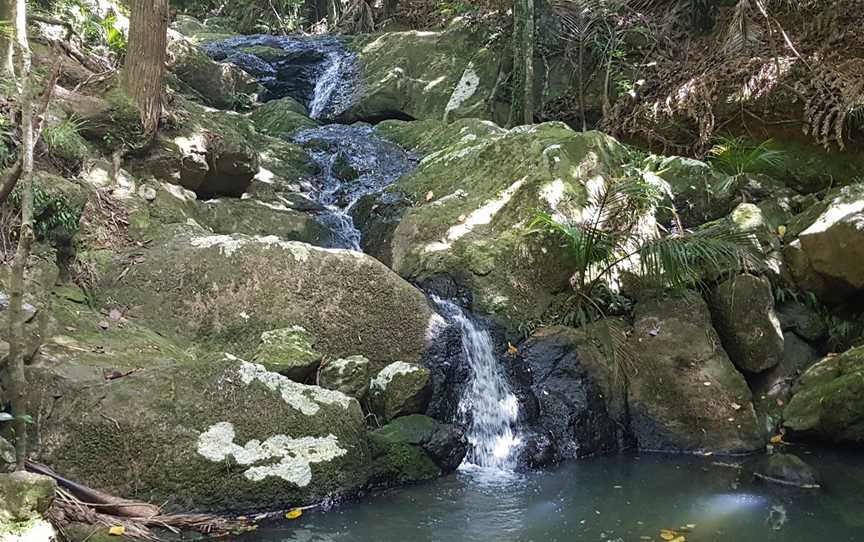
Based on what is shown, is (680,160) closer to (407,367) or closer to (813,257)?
(813,257)

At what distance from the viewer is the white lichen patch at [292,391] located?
4781 millimetres

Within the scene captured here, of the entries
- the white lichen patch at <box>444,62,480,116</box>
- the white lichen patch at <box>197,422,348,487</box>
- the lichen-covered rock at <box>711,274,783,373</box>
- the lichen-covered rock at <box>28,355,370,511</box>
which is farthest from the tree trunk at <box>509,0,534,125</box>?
the white lichen patch at <box>197,422,348,487</box>

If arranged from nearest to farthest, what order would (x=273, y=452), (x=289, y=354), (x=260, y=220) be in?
(x=273, y=452)
(x=289, y=354)
(x=260, y=220)

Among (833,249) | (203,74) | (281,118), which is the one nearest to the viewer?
(833,249)

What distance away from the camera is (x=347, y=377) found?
560 centimetres

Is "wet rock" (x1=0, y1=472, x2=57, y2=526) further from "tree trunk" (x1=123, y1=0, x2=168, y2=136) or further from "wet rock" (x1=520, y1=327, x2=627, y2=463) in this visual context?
"tree trunk" (x1=123, y1=0, x2=168, y2=136)

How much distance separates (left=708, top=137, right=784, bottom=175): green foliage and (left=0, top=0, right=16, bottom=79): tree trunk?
302 inches

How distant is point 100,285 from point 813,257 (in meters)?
6.87

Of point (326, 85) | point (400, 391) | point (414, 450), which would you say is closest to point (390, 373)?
point (400, 391)

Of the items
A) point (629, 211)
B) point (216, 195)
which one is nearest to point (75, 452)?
point (216, 195)

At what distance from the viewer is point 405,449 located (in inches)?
201

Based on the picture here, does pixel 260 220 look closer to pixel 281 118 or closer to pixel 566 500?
pixel 281 118

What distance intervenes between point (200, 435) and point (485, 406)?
2.68 m

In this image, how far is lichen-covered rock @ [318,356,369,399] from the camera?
5.55 m
